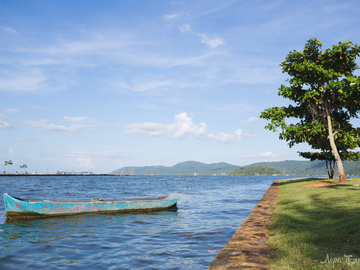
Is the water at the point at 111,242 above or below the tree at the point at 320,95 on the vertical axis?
below

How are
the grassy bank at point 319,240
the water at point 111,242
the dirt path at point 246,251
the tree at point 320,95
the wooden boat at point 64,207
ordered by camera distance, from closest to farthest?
the grassy bank at point 319,240
the dirt path at point 246,251
the water at point 111,242
the wooden boat at point 64,207
the tree at point 320,95

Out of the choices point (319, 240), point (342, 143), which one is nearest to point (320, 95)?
point (342, 143)

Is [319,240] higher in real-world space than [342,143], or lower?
lower

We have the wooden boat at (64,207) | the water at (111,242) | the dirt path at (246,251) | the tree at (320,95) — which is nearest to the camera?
the dirt path at (246,251)

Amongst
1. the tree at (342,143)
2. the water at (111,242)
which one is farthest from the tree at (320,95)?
the water at (111,242)

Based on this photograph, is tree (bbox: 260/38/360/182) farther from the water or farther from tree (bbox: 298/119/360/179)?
the water

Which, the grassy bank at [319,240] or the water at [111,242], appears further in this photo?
the water at [111,242]

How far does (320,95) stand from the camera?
28.2 meters

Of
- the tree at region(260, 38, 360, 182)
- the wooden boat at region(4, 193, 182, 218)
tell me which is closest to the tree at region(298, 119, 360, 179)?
the tree at region(260, 38, 360, 182)

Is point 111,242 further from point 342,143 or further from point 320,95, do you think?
point 342,143

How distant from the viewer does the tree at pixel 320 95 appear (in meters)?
26.1

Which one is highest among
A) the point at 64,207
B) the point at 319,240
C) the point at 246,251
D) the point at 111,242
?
the point at 319,240

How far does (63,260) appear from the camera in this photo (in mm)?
9727

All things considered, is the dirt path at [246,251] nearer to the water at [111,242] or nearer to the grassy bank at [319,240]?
the grassy bank at [319,240]
